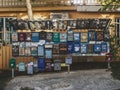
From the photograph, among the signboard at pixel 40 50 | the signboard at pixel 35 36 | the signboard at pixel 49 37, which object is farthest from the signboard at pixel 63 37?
the signboard at pixel 35 36

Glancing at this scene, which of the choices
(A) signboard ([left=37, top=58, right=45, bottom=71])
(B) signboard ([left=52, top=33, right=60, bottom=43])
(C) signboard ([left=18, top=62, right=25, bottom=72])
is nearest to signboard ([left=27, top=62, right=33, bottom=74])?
(C) signboard ([left=18, top=62, right=25, bottom=72])

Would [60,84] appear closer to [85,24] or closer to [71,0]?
[85,24]

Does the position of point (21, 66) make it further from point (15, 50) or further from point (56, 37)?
point (56, 37)

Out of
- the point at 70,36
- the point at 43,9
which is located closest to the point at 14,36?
the point at 70,36

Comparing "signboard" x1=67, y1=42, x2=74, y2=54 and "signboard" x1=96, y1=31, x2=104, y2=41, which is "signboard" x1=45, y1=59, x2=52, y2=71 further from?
"signboard" x1=96, y1=31, x2=104, y2=41

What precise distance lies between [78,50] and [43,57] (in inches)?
Result: 59.4

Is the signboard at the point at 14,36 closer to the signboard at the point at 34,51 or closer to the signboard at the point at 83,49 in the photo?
the signboard at the point at 34,51

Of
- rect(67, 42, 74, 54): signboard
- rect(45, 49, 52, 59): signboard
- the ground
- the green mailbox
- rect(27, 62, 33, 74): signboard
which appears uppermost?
rect(67, 42, 74, 54): signboard

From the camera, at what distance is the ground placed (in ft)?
56.8

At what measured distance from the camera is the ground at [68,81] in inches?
682

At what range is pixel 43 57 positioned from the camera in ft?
64.4

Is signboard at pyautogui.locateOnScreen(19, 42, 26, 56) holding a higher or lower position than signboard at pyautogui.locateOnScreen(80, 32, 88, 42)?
lower

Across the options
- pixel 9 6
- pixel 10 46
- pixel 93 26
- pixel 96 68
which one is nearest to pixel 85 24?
pixel 93 26

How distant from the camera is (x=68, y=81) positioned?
59.2ft
